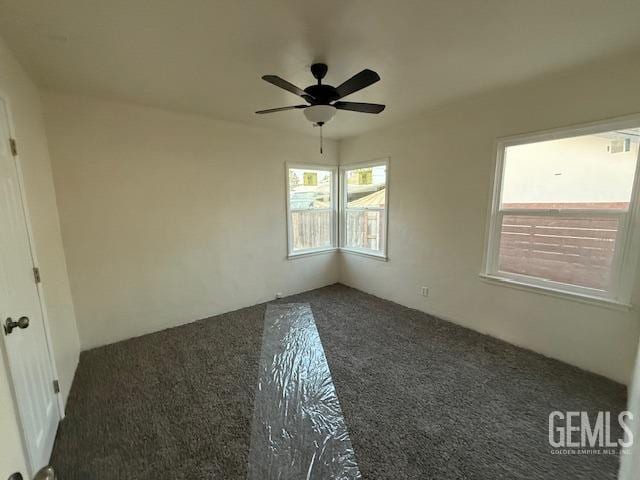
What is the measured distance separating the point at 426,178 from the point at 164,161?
3.05m

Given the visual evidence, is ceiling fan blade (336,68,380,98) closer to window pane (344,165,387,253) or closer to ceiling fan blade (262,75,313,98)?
ceiling fan blade (262,75,313,98)

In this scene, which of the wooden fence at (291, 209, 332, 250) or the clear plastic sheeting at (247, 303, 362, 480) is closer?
the clear plastic sheeting at (247, 303, 362, 480)

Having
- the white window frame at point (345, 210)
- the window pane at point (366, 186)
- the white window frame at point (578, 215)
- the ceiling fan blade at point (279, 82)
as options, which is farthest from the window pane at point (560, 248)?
the ceiling fan blade at point (279, 82)

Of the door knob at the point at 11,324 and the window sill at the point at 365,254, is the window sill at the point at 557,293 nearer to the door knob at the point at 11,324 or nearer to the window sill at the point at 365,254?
the window sill at the point at 365,254

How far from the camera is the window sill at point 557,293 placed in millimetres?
2064

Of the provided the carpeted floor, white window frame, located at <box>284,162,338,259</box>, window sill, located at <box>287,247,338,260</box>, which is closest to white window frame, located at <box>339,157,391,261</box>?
white window frame, located at <box>284,162,338,259</box>

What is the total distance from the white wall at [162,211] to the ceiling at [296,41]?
41 cm

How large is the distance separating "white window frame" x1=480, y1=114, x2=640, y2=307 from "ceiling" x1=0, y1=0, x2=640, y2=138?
0.51m

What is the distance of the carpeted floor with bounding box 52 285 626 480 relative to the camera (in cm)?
149

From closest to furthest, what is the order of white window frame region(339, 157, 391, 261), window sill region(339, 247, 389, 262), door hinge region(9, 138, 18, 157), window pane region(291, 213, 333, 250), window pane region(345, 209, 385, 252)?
door hinge region(9, 138, 18, 157) < white window frame region(339, 157, 391, 261) < window sill region(339, 247, 389, 262) < window pane region(345, 209, 385, 252) < window pane region(291, 213, 333, 250)

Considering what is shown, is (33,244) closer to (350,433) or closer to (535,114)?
(350,433)

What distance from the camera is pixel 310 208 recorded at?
Answer: 13.9ft

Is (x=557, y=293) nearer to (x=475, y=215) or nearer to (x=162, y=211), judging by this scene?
(x=475, y=215)

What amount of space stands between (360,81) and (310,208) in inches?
104
